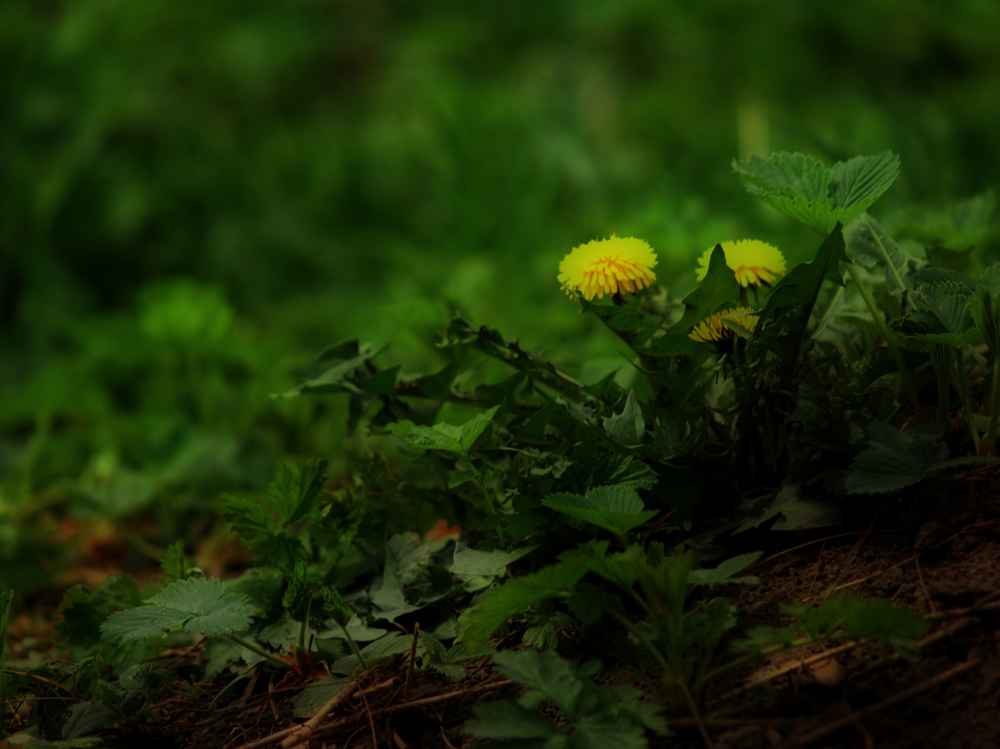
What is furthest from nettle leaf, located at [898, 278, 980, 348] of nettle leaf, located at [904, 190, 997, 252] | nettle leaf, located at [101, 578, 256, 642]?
nettle leaf, located at [101, 578, 256, 642]

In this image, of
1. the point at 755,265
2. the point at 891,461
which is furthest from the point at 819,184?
the point at 891,461

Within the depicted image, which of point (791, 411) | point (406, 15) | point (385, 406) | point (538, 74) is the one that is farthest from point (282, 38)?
point (791, 411)

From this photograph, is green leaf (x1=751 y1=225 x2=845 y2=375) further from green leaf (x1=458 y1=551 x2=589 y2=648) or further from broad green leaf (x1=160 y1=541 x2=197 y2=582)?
broad green leaf (x1=160 y1=541 x2=197 y2=582)

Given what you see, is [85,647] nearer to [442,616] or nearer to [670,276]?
[442,616]

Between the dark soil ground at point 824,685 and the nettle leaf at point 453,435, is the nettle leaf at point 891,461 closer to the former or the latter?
the dark soil ground at point 824,685

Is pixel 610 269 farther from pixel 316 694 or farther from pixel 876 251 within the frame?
pixel 316 694

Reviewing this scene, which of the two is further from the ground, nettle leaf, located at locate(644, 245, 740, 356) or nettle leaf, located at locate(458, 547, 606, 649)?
nettle leaf, located at locate(644, 245, 740, 356)
